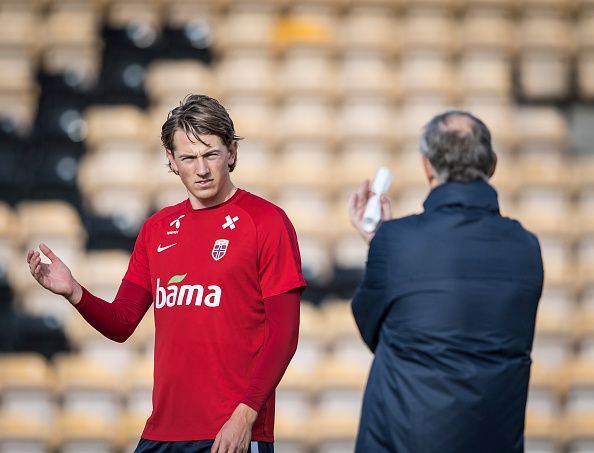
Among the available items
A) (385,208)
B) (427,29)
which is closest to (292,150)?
(427,29)

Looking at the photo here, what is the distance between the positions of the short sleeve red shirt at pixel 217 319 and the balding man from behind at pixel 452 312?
20cm

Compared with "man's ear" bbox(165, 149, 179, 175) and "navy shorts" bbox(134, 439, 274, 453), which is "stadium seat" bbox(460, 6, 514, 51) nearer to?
"man's ear" bbox(165, 149, 179, 175)

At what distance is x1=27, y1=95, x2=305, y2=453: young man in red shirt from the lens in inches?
74.0

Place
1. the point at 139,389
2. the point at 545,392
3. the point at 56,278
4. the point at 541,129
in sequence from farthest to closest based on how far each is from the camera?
1. the point at 541,129
2. the point at 545,392
3. the point at 139,389
4. the point at 56,278

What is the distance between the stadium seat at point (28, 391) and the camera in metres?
4.33

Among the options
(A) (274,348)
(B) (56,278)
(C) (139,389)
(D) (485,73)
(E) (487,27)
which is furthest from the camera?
(E) (487,27)

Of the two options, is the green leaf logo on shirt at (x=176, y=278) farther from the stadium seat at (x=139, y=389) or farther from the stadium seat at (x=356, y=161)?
the stadium seat at (x=356, y=161)

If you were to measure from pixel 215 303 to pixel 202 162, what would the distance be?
0.28 meters

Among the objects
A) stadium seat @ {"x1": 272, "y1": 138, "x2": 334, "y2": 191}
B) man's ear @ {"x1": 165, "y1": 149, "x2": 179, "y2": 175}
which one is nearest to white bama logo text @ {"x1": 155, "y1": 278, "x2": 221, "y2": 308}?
man's ear @ {"x1": 165, "y1": 149, "x2": 179, "y2": 175}

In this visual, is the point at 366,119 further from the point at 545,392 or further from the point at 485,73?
the point at 545,392

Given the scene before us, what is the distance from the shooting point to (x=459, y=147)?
70.9 inches

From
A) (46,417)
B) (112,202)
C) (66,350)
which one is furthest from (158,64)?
(46,417)

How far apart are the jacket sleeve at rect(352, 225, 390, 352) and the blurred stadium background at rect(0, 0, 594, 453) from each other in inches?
95.4

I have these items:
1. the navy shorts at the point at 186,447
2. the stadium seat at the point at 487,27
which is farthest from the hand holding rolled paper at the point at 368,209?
the stadium seat at the point at 487,27
